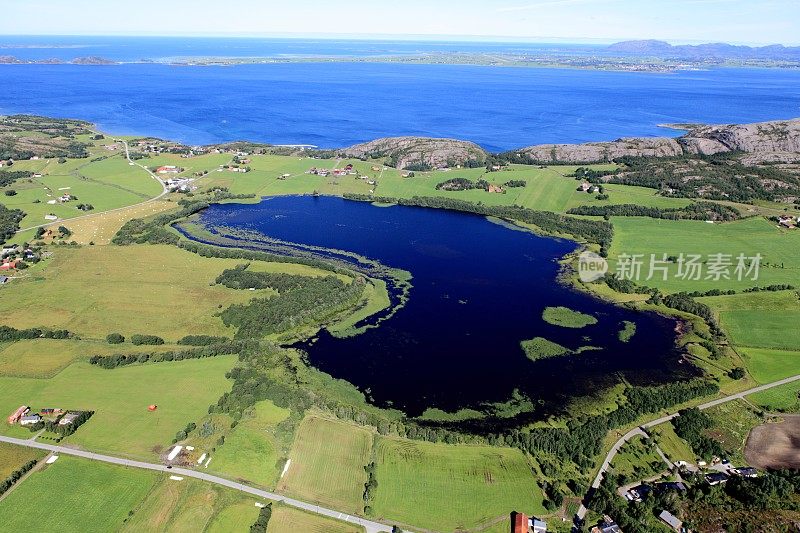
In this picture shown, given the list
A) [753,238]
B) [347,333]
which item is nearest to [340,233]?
[347,333]

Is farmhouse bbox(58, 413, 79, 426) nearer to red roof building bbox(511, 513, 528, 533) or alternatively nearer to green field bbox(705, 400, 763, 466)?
red roof building bbox(511, 513, 528, 533)

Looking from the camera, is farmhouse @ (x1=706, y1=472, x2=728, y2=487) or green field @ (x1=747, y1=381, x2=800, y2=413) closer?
farmhouse @ (x1=706, y1=472, x2=728, y2=487)

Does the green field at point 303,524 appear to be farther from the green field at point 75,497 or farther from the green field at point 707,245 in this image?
the green field at point 707,245

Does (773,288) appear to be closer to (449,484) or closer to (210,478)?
(449,484)

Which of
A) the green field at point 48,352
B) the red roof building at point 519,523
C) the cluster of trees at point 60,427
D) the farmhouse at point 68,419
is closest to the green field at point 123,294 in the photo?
the green field at point 48,352

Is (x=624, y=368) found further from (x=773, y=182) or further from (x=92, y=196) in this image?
(x=92, y=196)

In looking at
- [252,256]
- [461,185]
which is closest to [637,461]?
[252,256]

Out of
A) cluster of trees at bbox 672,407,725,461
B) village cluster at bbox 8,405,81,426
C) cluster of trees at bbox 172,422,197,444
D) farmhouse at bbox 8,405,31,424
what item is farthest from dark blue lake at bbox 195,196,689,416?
farmhouse at bbox 8,405,31,424
